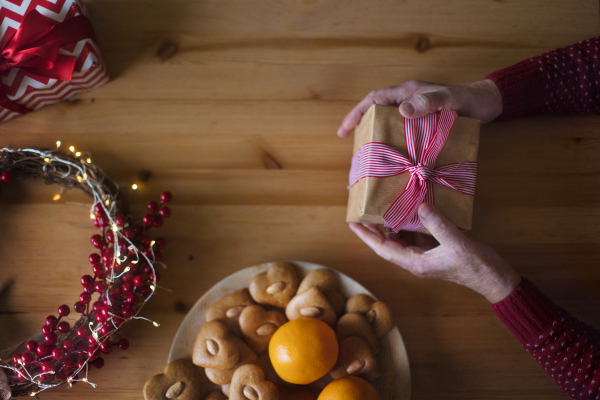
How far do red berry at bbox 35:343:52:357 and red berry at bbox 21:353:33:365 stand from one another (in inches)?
0.7

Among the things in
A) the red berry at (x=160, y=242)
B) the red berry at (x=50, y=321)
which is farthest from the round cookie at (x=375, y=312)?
the red berry at (x=50, y=321)

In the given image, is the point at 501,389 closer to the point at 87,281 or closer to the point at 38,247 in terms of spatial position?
the point at 87,281

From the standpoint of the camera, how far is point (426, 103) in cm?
80

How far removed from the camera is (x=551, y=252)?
1.02 m

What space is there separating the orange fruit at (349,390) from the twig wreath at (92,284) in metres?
0.50

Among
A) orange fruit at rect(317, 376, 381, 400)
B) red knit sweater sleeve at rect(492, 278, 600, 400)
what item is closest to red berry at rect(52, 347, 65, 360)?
orange fruit at rect(317, 376, 381, 400)

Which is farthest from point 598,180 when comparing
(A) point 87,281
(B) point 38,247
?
(B) point 38,247

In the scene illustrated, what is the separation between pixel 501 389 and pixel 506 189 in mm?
557

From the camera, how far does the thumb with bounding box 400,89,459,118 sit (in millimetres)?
761

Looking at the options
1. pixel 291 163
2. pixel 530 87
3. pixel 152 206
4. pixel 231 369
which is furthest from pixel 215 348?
pixel 530 87

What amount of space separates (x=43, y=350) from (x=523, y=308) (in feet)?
3.76

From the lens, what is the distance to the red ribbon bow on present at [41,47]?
89 centimetres

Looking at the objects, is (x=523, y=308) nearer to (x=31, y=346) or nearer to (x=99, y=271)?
(x=99, y=271)

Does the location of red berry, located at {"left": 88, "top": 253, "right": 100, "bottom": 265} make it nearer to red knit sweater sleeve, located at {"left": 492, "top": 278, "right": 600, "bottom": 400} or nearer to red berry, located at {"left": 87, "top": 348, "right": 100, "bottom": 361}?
red berry, located at {"left": 87, "top": 348, "right": 100, "bottom": 361}
